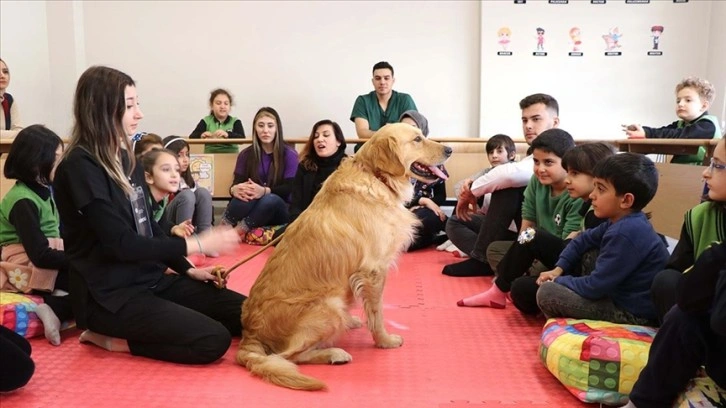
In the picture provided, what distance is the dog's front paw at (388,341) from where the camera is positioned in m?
2.57

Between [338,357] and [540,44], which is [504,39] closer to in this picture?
[540,44]

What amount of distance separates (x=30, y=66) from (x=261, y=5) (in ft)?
9.55

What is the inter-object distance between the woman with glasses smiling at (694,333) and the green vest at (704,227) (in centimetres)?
12

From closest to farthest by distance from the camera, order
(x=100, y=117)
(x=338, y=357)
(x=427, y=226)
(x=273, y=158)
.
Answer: (x=100, y=117) < (x=338, y=357) < (x=427, y=226) < (x=273, y=158)

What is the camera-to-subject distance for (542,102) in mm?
3818

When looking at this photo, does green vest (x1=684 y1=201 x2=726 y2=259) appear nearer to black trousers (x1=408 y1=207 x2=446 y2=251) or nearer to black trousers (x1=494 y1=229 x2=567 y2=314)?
black trousers (x1=494 y1=229 x2=567 y2=314)

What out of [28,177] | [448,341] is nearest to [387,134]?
[448,341]

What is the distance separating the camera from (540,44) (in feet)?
22.5

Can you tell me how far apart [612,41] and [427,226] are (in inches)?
144

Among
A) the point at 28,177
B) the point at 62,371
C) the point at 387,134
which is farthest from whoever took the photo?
the point at 28,177

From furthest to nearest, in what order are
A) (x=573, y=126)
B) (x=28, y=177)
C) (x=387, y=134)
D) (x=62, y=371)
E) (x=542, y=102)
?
(x=573, y=126) → (x=542, y=102) → (x=28, y=177) → (x=387, y=134) → (x=62, y=371)

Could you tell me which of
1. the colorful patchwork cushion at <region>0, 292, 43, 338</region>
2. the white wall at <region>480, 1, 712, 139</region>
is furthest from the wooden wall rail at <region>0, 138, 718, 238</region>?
the colorful patchwork cushion at <region>0, 292, 43, 338</region>

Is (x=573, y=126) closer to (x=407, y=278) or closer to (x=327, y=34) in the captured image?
(x=327, y=34)

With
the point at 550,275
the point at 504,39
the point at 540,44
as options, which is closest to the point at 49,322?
the point at 550,275
